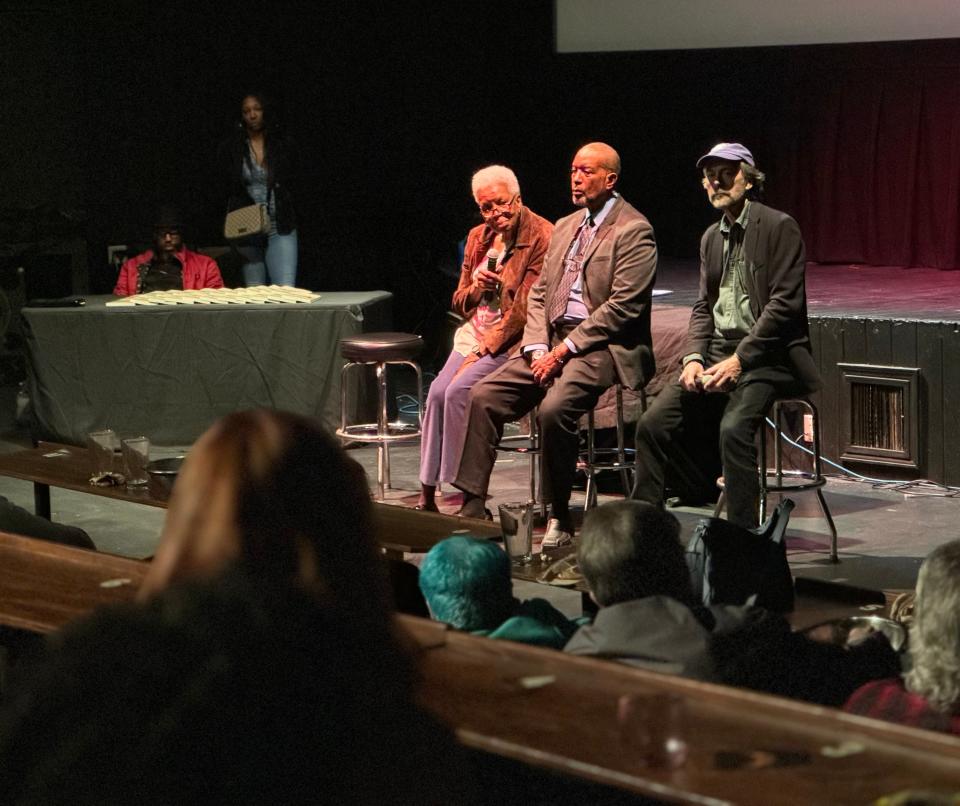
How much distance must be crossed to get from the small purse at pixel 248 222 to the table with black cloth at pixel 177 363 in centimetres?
109

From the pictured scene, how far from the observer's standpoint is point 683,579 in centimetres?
253

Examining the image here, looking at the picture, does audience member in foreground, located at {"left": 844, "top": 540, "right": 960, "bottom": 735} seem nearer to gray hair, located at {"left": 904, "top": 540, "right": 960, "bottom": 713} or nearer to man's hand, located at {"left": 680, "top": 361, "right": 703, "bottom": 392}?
gray hair, located at {"left": 904, "top": 540, "right": 960, "bottom": 713}

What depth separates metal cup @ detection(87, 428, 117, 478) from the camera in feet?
15.4

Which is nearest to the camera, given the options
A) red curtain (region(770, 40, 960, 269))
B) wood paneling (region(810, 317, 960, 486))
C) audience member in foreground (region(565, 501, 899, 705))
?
audience member in foreground (region(565, 501, 899, 705))

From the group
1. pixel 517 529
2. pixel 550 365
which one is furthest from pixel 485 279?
pixel 517 529

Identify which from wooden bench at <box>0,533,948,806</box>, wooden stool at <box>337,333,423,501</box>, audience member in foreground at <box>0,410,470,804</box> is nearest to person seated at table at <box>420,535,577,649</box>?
wooden bench at <box>0,533,948,806</box>

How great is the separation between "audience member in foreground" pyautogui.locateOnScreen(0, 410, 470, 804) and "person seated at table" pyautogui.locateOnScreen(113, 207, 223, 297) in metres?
6.39

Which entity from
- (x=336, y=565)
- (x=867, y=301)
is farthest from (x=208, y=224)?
(x=336, y=565)

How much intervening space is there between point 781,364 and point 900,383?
119cm

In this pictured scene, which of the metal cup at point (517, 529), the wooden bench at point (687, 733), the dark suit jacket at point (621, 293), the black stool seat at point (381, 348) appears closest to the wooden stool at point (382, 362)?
the black stool seat at point (381, 348)

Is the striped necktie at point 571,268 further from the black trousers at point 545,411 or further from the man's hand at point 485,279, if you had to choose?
the man's hand at point 485,279

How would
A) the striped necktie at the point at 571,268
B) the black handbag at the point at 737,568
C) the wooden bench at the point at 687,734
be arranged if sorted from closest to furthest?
the wooden bench at the point at 687,734 → the black handbag at the point at 737,568 → the striped necktie at the point at 571,268

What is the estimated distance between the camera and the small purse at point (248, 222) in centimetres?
805

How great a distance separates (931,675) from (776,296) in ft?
9.60
